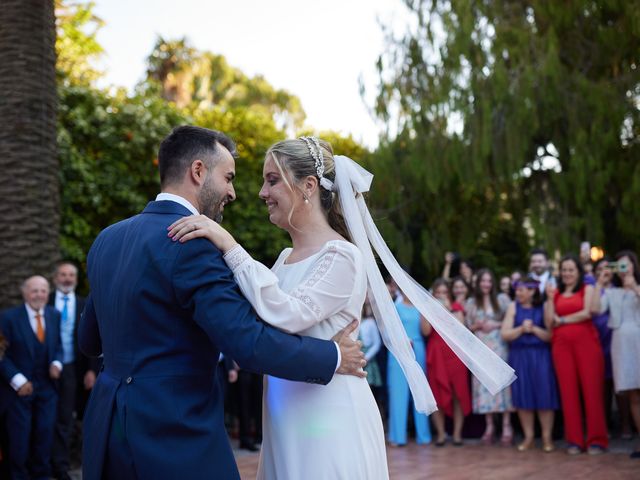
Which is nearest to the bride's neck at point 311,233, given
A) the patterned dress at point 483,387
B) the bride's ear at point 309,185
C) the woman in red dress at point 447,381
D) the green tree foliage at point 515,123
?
the bride's ear at point 309,185

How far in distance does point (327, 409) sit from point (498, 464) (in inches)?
223

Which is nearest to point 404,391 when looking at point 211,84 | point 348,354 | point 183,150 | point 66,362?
point 66,362

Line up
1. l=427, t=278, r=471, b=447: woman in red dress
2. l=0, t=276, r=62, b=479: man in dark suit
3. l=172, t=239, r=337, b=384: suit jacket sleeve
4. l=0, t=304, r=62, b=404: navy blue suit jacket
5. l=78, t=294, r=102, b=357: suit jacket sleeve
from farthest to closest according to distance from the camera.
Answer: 1. l=427, t=278, r=471, b=447: woman in red dress
2. l=0, t=304, r=62, b=404: navy blue suit jacket
3. l=0, t=276, r=62, b=479: man in dark suit
4. l=78, t=294, r=102, b=357: suit jacket sleeve
5. l=172, t=239, r=337, b=384: suit jacket sleeve

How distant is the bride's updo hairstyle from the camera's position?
11.3 feet

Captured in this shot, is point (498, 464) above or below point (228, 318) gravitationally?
below

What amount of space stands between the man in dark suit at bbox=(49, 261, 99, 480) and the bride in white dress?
507 centimetres

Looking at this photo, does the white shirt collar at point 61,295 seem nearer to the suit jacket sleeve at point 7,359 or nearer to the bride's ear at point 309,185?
the suit jacket sleeve at point 7,359

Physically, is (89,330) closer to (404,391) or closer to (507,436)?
(404,391)

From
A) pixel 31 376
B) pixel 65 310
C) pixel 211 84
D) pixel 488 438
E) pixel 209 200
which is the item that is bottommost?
pixel 488 438

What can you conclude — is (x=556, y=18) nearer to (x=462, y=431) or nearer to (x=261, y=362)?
(x=462, y=431)

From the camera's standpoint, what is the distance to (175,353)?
275 centimetres

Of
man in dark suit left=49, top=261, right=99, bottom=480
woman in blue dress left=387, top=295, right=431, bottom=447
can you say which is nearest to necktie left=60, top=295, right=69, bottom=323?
man in dark suit left=49, top=261, right=99, bottom=480

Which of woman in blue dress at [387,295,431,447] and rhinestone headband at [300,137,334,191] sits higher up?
rhinestone headband at [300,137,334,191]

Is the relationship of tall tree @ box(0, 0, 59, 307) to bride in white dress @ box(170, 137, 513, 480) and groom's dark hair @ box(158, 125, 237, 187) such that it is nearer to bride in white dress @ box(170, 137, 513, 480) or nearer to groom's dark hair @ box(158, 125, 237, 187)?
bride in white dress @ box(170, 137, 513, 480)
